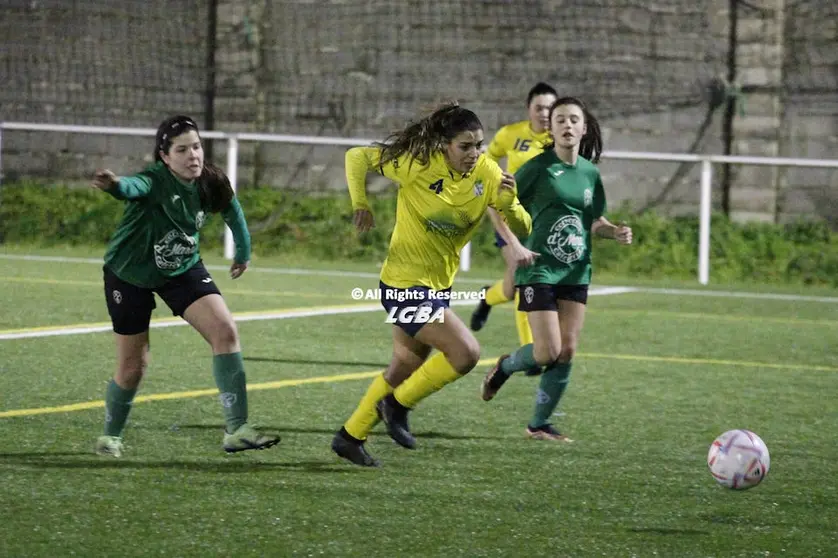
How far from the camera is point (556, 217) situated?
786 cm

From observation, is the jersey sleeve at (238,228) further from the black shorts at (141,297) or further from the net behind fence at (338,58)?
the net behind fence at (338,58)

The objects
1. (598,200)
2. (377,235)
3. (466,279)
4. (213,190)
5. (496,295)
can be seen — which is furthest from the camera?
(377,235)

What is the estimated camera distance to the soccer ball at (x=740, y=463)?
6230 mm

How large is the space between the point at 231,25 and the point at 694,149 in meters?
6.29

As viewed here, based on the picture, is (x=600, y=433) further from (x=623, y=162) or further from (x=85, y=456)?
(x=623, y=162)

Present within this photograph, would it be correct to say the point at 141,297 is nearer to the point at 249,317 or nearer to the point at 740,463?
the point at 740,463

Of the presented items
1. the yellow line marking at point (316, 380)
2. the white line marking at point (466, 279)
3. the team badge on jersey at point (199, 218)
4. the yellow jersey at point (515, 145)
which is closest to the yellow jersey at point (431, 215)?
the team badge on jersey at point (199, 218)

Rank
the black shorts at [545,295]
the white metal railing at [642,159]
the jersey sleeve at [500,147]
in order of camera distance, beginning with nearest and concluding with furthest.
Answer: the black shorts at [545,295] < the jersey sleeve at [500,147] < the white metal railing at [642,159]

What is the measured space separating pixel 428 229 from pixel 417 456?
105 centimetres

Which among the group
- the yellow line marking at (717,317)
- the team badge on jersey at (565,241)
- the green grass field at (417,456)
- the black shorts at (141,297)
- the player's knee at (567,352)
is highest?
the team badge on jersey at (565,241)

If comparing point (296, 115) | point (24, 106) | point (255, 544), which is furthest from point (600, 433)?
Result: point (24, 106)

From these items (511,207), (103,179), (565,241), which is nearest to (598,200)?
(565,241)

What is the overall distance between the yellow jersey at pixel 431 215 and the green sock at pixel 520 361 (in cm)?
104

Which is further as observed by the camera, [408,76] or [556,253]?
[408,76]
